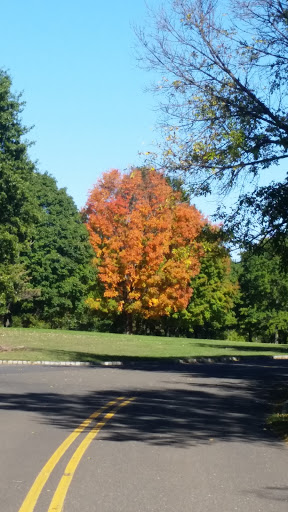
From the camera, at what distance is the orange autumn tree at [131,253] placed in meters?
56.7

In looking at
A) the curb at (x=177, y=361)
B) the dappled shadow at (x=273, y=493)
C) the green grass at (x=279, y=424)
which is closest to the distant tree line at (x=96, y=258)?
the curb at (x=177, y=361)

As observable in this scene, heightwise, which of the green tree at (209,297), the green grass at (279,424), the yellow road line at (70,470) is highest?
the green tree at (209,297)

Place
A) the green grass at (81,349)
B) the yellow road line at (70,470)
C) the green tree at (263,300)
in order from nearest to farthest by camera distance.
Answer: the yellow road line at (70,470) → the green grass at (81,349) → the green tree at (263,300)

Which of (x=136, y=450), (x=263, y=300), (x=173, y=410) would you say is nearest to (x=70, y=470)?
(x=136, y=450)

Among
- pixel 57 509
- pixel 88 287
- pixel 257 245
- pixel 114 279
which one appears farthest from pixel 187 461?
pixel 88 287

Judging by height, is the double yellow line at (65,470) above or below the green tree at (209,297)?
below

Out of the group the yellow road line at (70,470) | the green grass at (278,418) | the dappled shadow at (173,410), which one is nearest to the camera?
the yellow road line at (70,470)

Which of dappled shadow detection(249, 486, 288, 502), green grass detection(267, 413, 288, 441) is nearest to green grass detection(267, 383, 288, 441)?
green grass detection(267, 413, 288, 441)

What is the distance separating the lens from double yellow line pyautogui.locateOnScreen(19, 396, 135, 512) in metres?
7.13

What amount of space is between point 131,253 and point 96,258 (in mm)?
6923

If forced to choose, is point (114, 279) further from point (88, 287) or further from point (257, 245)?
point (257, 245)

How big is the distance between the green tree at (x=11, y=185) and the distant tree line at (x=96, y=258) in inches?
2.3

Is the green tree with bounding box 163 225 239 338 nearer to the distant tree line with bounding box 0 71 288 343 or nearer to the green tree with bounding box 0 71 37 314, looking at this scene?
the distant tree line with bounding box 0 71 288 343

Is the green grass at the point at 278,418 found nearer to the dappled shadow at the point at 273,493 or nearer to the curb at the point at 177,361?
the dappled shadow at the point at 273,493
